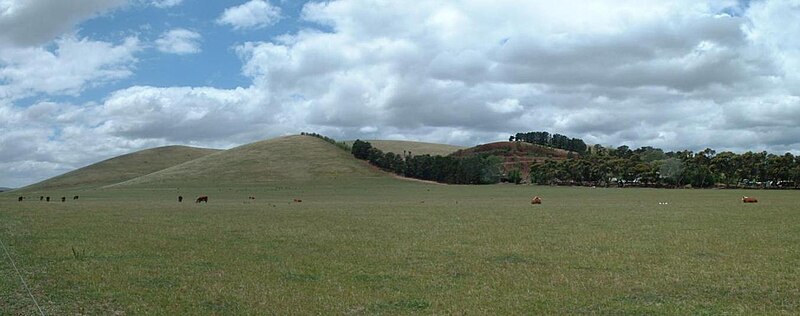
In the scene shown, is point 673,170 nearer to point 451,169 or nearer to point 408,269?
point 451,169

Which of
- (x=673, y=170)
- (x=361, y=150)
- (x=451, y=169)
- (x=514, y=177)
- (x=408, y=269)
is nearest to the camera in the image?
(x=408, y=269)

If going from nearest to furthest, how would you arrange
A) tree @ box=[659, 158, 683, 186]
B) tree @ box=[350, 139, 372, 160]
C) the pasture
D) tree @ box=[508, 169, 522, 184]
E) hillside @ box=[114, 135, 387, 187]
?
the pasture < tree @ box=[659, 158, 683, 186] < hillside @ box=[114, 135, 387, 187] < tree @ box=[508, 169, 522, 184] < tree @ box=[350, 139, 372, 160]

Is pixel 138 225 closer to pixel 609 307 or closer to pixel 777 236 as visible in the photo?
pixel 609 307

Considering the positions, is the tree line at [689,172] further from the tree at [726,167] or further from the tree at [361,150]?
the tree at [361,150]

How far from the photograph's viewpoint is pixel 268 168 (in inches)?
6304

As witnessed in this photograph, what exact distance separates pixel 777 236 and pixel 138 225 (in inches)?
1117

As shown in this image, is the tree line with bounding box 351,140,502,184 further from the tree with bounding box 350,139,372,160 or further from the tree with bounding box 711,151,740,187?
the tree with bounding box 711,151,740,187

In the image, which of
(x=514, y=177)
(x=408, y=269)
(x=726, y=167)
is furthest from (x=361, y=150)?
A: (x=408, y=269)

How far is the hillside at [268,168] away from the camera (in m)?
145

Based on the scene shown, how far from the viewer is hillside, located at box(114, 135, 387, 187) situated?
145000 millimetres

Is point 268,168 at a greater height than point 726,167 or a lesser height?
greater

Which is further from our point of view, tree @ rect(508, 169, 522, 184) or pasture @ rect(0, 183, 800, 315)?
tree @ rect(508, 169, 522, 184)

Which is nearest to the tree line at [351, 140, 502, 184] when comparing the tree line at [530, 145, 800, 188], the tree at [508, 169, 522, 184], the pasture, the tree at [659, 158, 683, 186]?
the tree at [508, 169, 522, 184]

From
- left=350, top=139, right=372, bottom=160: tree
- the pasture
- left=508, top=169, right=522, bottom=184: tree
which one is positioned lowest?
the pasture
